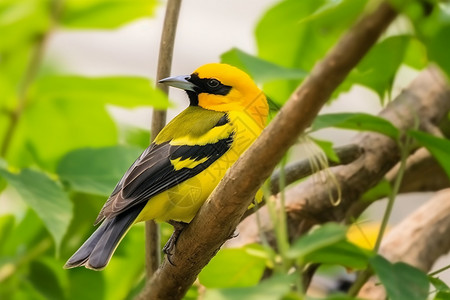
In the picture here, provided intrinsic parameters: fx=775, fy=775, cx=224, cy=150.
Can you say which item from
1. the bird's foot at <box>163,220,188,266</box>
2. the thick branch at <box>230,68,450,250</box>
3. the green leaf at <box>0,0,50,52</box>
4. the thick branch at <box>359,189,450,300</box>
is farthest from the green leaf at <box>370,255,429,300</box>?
the green leaf at <box>0,0,50,52</box>

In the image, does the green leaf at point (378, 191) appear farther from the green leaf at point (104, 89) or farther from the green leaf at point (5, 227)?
the green leaf at point (5, 227)

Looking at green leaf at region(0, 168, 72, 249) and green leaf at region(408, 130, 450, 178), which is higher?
green leaf at region(408, 130, 450, 178)

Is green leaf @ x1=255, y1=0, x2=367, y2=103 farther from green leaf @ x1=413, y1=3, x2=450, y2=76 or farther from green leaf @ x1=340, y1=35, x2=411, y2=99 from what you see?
Answer: green leaf @ x1=413, y1=3, x2=450, y2=76

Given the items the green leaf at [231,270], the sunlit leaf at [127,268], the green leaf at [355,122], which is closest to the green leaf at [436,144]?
the green leaf at [355,122]

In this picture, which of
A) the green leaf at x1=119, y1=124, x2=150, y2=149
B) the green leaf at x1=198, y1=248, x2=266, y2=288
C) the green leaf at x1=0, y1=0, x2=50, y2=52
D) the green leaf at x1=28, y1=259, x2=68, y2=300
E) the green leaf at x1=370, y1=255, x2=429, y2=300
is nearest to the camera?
the green leaf at x1=370, y1=255, x2=429, y2=300

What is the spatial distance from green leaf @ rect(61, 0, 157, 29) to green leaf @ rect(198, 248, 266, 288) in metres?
0.76

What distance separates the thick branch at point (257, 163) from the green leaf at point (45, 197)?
201mm

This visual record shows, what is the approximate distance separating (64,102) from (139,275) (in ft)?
1.46

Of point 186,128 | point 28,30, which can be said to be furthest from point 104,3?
point 186,128

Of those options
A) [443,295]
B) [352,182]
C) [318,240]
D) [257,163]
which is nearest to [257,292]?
[318,240]

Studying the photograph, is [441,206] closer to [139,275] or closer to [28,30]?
[139,275]

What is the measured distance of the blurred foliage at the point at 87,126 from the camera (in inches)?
56.2

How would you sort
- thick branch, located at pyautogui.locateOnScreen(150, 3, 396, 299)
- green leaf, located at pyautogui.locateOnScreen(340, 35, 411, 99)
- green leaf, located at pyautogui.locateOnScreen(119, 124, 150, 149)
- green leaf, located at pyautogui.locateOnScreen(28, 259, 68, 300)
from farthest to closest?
1. green leaf, located at pyautogui.locateOnScreen(119, 124, 150, 149)
2. green leaf, located at pyautogui.locateOnScreen(28, 259, 68, 300)
3. green leaf, located at pyautogui.locateOnScreen(340, 35, 411, 99)
4. thick branch, located at pyautogui.locateOnScreen(150, 3, 396, 299)

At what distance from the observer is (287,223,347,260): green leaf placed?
761 mm
